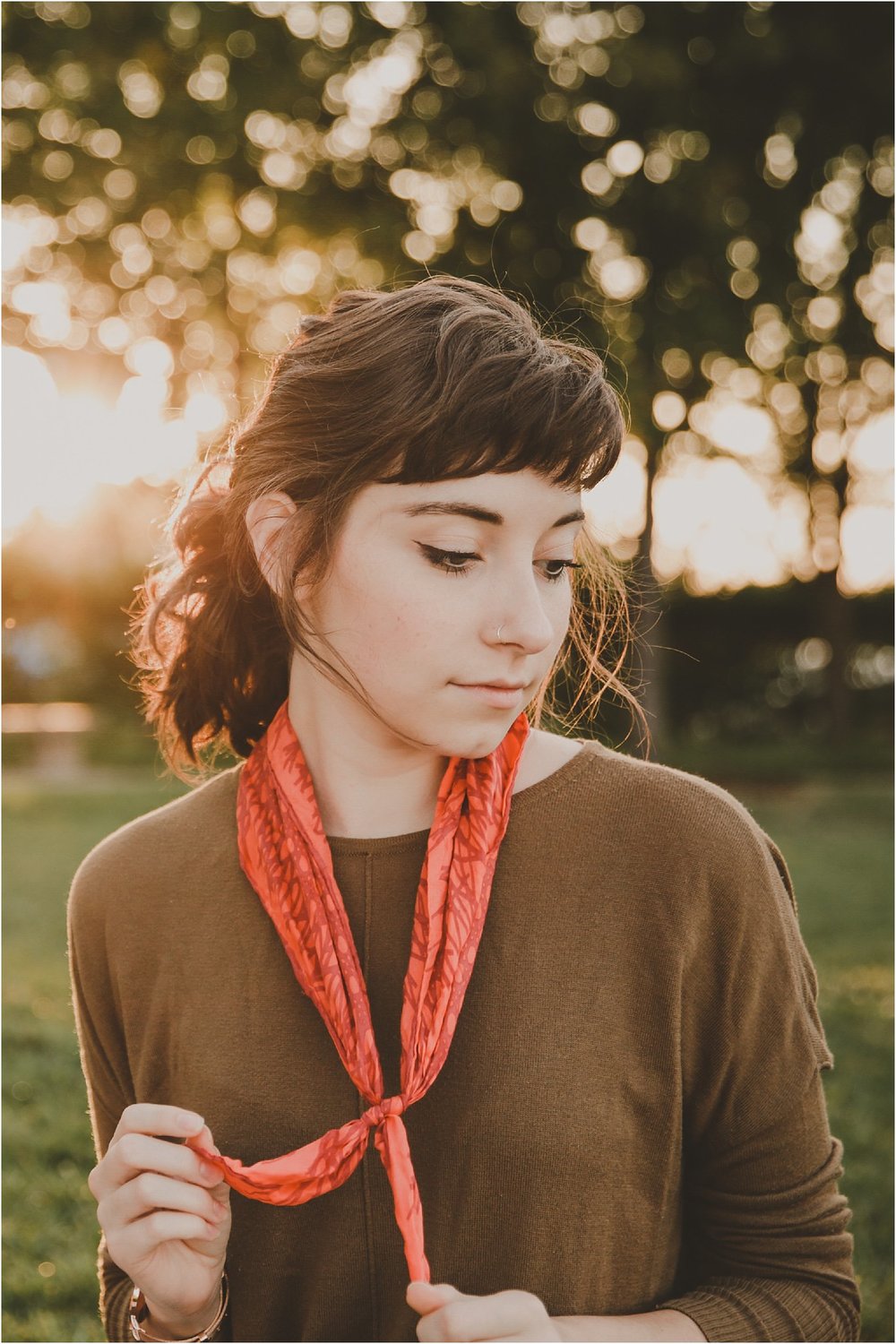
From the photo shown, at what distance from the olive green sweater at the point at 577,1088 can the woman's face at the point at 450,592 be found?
33 centimetres

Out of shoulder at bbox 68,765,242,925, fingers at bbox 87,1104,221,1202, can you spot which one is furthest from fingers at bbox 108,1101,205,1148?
shoulder at bbox 68,765,242,925

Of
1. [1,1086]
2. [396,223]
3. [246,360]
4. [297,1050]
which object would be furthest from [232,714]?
[246,360]

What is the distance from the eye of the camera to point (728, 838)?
1872 mm

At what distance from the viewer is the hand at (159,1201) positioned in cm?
159

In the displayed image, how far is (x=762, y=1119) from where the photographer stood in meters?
1.82

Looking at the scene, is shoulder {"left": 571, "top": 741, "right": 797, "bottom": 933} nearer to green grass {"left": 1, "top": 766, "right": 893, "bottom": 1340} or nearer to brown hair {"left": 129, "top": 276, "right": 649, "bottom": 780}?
brown hair {"left": 129, "top": 276, "right": 649, "bottom": 780}

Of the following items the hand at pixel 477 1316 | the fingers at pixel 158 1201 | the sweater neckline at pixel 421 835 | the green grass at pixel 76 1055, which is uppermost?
the sweater neckline at pixel 421 835

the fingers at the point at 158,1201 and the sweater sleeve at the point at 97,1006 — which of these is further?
the sweater sleeve at the point at 97,1006

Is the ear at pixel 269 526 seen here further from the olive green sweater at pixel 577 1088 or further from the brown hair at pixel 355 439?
the olive green sweater at pixel 577 1088

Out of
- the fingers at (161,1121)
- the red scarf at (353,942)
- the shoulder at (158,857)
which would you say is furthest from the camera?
the shoulder at (158,857)

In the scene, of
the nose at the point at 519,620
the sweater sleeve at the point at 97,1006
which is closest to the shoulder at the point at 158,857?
the sweater sleeve at the point at 97,1006

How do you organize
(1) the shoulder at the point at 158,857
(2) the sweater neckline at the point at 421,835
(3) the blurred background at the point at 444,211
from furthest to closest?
(3) the blurred background at the point at 444,211
(1) the shoulder at the point at 158,857
(2) the sweater neckline at the point at 421,835

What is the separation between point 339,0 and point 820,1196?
30.3ft

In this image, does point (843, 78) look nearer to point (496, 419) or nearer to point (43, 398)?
point (43, 398)
